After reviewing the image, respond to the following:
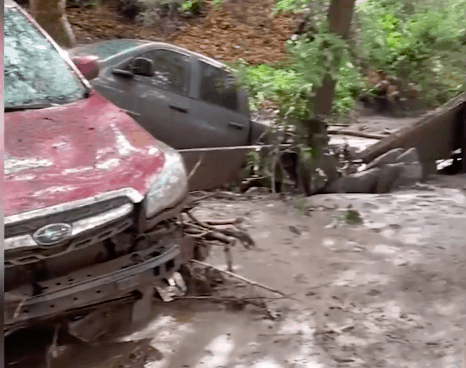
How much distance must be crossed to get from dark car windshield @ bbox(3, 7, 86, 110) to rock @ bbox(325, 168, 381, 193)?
3.06 metres

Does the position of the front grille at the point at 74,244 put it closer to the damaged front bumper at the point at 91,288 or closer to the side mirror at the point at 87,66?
the damaged front bumper at the point at 91,288

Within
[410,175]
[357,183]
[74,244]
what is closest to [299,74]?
[357,183]

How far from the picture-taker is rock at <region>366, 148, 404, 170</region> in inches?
239

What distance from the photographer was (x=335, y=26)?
17.3ft

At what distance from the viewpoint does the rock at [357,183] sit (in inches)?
225

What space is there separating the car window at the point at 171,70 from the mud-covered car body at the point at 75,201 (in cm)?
136

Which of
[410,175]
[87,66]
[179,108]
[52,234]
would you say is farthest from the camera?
[410,175]

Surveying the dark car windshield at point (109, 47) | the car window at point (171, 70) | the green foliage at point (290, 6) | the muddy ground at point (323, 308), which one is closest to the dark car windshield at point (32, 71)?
the dark car windshield at point (109, 47)

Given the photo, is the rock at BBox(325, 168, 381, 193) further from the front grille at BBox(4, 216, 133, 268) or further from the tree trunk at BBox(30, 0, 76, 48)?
the front grille at BBox(4, 216, 133, 268)

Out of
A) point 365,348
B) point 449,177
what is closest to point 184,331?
point 365,348

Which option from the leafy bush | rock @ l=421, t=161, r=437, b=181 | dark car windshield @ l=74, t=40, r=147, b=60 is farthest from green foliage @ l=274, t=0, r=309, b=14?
rock @ l=421, t=161, r=437, b=181

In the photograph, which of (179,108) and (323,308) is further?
(179,108)

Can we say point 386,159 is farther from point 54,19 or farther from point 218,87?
point 54,19

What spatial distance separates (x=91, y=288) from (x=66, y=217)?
0.99ft
